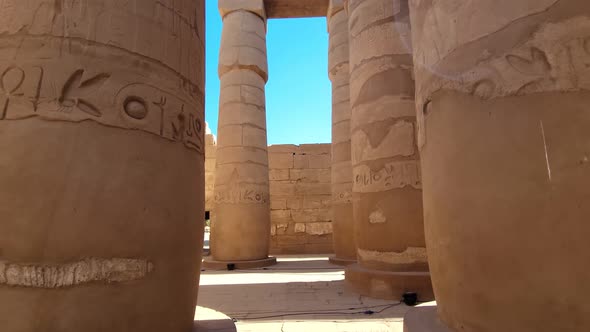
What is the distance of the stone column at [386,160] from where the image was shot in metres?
4.09

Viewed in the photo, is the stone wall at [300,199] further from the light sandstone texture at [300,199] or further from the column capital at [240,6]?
the column capital at [240,6]

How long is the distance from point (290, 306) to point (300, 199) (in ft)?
26.3

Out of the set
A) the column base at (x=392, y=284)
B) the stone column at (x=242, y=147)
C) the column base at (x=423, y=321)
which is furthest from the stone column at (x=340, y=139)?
the column base at (x=423, y=321)

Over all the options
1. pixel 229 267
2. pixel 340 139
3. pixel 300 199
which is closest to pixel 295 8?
pixel 340 139

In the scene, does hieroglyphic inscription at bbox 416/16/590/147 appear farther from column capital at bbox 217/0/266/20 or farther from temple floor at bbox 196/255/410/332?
column capital at bbox 217/0/266/20

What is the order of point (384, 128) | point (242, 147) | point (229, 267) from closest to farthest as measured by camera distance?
1. point (384, 128)
2. point (229, 267)
3. point (242, 147)

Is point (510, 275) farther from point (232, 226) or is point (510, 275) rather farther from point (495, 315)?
point (232, 226)

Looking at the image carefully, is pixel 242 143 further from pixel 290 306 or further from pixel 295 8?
pixel 290 306

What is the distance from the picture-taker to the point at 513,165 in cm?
139

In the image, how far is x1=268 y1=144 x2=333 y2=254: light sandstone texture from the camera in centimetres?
1177

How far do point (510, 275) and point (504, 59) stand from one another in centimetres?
78

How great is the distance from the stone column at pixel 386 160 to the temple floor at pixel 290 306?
337 mm

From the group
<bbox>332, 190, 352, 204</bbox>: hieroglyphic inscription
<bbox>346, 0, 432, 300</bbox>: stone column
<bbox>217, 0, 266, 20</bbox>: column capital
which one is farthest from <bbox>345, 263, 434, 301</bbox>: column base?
<bbox>217, 0, 266, 20</bbox>: column capital

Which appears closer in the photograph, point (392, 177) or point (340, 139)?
point (392, 177)
